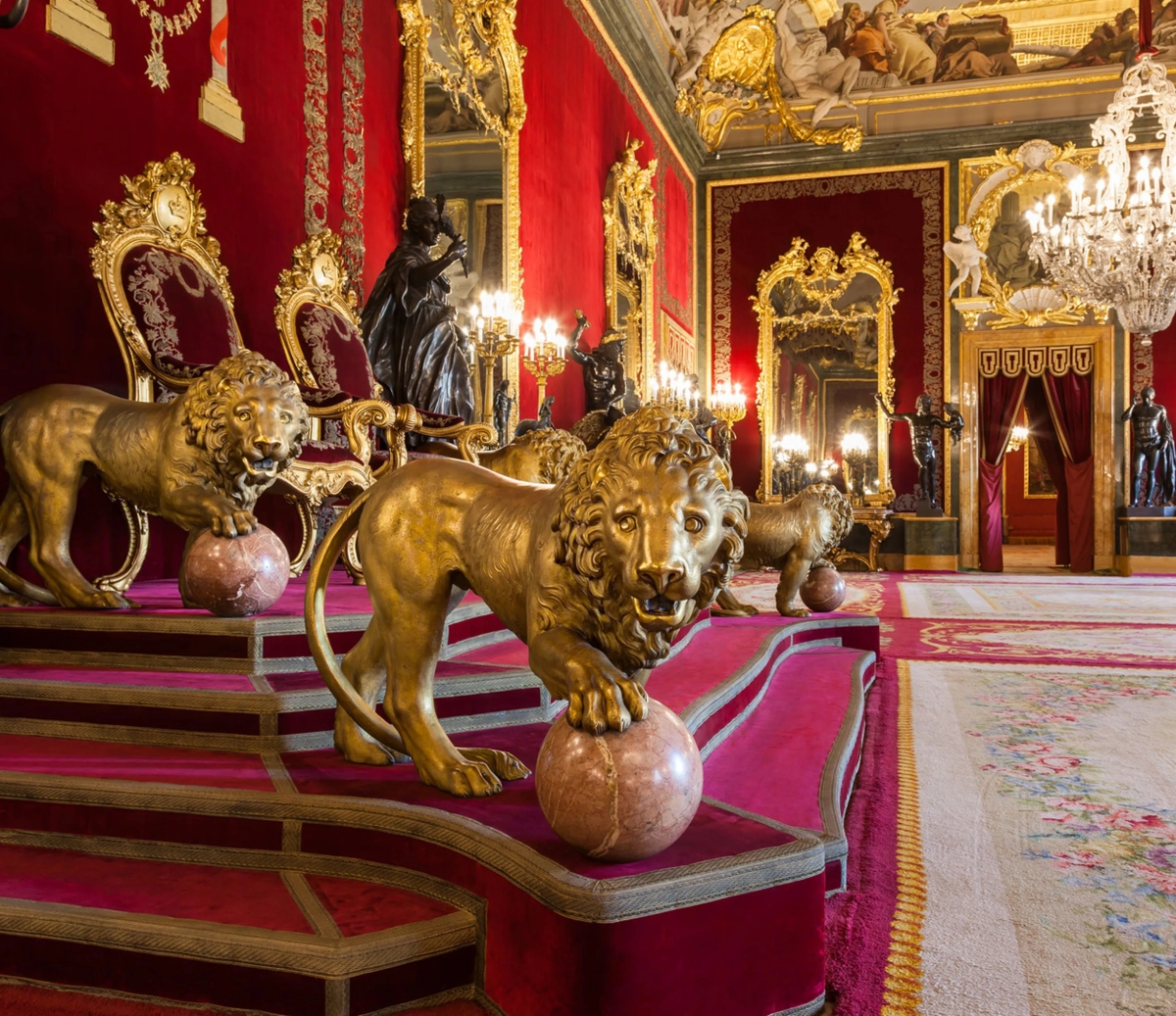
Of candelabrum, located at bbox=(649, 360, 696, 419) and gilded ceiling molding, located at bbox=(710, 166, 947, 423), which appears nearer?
candelabrum, located at bbox=(649, 360, 696, 419)

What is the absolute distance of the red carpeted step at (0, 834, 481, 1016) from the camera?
1.40 metres

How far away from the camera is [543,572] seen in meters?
1.55

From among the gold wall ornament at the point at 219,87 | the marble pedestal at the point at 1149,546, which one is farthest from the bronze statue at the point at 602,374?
the marble pedestal at the point at 1149,546

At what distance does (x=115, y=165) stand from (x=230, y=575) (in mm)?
2346

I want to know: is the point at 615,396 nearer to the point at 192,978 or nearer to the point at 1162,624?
the point at 1162,624

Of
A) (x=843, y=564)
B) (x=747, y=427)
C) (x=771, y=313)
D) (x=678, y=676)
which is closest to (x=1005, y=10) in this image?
(x=771, y=313)

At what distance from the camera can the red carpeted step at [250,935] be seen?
1.40m

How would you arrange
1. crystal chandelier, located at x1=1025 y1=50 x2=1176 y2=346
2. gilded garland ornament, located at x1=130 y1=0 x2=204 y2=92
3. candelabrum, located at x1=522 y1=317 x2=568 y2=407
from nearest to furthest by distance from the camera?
1. gilded garland ornament, located at x1=130 y1=0 x2=204 y2=92
2. candelabrum, located at x1=522 y1=317 x2=568 y2=407
3. crystal chandelier, located at x1=1025 y1=50 x2=1176 y2=346

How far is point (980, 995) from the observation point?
4.97 ft

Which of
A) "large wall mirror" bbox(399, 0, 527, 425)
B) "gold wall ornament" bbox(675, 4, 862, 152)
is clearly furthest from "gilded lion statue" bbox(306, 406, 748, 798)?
"gold wall ornament" bbox(675, 4, 862, 152)

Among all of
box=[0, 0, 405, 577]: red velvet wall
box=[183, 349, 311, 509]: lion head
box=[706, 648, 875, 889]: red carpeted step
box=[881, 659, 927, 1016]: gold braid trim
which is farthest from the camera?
box=[0, 0, 405, 577]: red velvet wall

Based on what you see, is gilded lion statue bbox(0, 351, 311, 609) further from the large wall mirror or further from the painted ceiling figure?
the painted ceiling figure

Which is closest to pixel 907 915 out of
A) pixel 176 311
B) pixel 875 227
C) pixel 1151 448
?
pixel 176 311

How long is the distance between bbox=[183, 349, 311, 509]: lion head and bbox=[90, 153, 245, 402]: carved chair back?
723 millimetres
